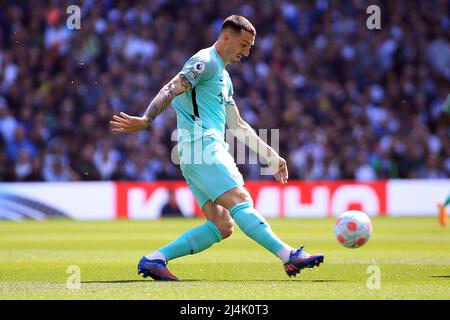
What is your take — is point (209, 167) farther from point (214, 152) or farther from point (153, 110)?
point (153, 110)

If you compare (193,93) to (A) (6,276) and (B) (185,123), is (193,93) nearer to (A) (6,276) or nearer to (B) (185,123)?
(B) (185,123)

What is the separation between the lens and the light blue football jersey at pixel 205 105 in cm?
818

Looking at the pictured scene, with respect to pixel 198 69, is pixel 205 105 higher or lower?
lower

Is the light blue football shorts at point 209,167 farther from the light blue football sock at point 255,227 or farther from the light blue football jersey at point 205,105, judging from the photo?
the light blue football sock at point 255,227

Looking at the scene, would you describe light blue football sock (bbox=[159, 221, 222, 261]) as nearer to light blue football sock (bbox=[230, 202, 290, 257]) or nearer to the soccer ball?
light blue football sock (bbox=[230, 202, 290, 257])

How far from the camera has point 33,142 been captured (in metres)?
22.0

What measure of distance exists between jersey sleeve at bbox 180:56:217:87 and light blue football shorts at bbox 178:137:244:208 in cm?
54

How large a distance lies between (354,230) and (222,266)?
1802 mm

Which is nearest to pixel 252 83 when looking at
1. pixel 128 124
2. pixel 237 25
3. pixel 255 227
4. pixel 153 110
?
pixel 237 25

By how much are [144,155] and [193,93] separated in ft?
47.3

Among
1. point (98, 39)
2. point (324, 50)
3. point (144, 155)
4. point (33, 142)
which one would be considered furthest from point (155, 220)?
point (324, 50)

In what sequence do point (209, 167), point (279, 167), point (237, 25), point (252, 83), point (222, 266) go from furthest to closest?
point (252, 83) < point (222, 266) < point (279, 167) < point (237, 25) < point (209, 167)

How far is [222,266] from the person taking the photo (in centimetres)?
1012

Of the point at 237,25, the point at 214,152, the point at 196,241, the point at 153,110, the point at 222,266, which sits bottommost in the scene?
the point at 222,266
